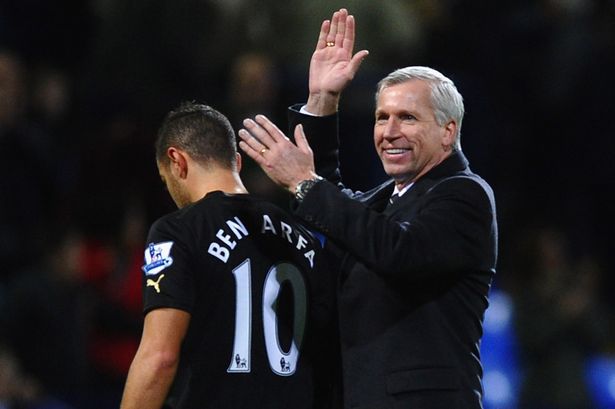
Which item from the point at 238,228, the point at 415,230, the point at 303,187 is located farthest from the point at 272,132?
the point at 415,230

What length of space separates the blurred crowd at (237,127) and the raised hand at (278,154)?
3.09 meters

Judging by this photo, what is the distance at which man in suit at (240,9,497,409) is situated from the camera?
4.20 metres

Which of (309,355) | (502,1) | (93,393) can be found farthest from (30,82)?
(309,355)

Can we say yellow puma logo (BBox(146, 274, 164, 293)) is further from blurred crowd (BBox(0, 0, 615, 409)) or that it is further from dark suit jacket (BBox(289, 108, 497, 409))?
blurred crowd (BBox(0, 0, 615, 409))

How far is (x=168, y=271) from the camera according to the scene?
431cm

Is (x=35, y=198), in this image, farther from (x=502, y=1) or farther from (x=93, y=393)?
(x=502, y=1)

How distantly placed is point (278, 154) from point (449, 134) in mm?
600

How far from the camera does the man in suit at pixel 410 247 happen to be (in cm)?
420

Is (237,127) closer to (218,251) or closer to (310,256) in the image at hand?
(310,256)

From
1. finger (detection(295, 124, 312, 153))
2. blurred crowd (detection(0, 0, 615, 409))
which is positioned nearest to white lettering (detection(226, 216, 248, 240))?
finger (detection(295, 124, 312, 153))

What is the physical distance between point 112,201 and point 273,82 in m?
1.20

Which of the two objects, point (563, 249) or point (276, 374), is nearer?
point (276, 374)

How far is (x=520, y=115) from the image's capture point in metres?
9.29

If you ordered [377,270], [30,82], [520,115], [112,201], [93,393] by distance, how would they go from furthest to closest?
[520,115] → [30,82] → [112,201] → [93,393] → [377,270]
